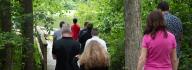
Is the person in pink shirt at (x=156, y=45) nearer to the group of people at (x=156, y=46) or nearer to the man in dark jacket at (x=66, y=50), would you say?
the group of people at (x=156, y=46)

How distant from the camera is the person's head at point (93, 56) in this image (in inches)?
353

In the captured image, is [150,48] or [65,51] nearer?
[150,48]

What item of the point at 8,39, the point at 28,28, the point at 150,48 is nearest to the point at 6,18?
the point at 8,39

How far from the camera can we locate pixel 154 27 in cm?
716

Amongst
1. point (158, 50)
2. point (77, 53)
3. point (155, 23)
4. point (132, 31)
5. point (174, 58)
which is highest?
point (155, 23)

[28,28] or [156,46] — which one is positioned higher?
[156,46]

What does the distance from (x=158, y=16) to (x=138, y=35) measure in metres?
4.74

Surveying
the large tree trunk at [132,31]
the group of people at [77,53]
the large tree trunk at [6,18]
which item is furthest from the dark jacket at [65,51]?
the large tree trunk at [6,18]

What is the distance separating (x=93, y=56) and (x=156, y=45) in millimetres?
2062

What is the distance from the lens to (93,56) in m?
8.98

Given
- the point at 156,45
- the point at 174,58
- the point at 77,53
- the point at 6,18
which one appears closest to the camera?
the point at 156,45

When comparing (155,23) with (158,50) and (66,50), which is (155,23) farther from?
(66,50)

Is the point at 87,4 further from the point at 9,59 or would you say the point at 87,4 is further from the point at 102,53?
the point at 102,53

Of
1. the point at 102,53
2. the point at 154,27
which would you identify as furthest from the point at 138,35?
the point at 154,27
